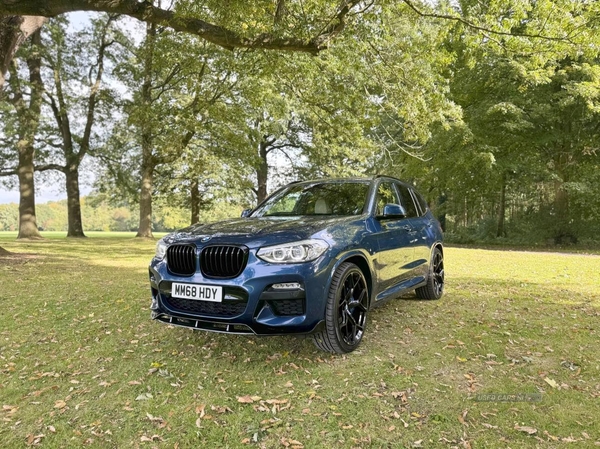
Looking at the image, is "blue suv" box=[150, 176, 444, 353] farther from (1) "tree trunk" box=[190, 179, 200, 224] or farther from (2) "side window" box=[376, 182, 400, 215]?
(1) "tree trunk" box=[190, 179, 200, 224]

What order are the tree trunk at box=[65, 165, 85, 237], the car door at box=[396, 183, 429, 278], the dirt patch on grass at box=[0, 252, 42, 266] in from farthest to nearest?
the tree trunk at box=[65, 165, 85, 237], the dirt patch on grass at box=[0, 252, 42, 266], the car door at box=[396, 183, 429, 278]

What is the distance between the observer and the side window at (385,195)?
4789mm

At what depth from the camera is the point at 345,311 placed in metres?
3.76

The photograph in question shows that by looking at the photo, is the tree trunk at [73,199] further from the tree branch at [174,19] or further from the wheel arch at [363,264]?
the wheel arch at [363,264]

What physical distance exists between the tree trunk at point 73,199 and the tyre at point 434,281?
72.1ft

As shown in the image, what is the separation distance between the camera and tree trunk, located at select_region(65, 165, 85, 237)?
23.0 meters

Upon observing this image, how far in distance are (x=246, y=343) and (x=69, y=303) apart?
11.2ft

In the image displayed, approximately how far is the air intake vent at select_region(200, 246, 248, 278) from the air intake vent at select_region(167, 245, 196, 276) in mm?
124

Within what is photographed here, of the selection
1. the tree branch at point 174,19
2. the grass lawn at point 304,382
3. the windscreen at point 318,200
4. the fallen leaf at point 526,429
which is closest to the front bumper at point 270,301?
the grass lawn at point 304,382

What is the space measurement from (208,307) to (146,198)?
1938 centimetres

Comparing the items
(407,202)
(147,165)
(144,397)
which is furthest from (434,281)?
(147,165)

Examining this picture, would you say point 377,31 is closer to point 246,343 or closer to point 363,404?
point 246,343

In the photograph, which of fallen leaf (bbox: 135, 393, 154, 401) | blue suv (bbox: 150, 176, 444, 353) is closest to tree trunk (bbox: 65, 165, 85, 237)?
blue suv (bbox: 150, 176, 444, 353)

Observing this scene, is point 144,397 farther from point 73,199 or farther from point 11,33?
point 73,199
